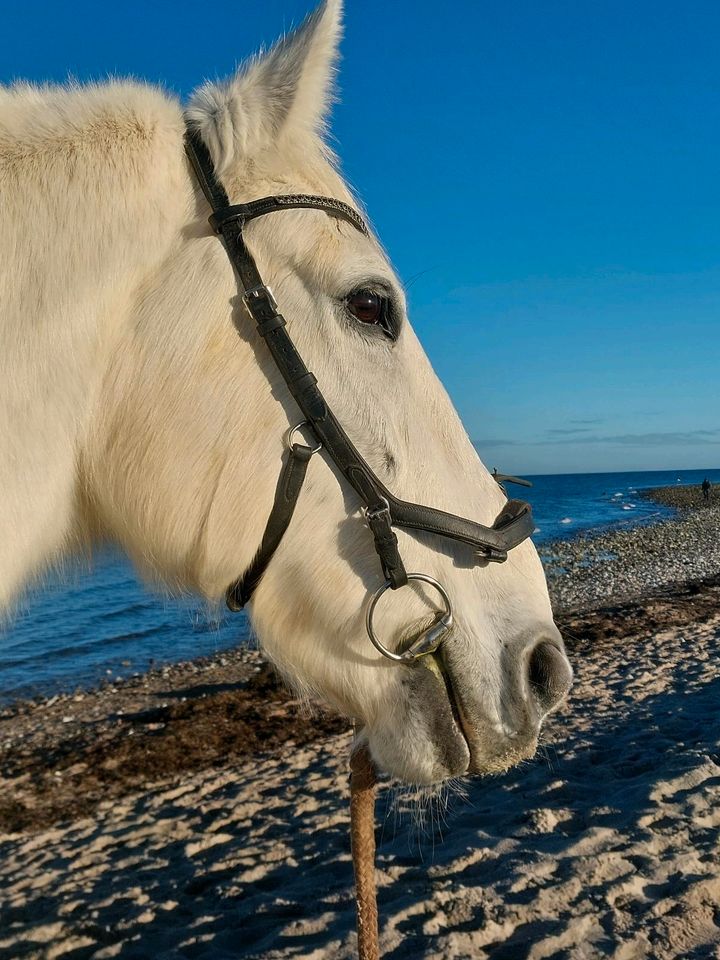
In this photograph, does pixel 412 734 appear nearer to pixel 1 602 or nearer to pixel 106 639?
pixel 1 602

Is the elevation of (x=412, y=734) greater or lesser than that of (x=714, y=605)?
greater

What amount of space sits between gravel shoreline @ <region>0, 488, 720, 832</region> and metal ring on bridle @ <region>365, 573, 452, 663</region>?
268 cm

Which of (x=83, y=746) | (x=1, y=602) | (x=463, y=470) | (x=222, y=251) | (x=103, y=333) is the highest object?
(x=222, y=251)

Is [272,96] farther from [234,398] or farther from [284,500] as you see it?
[284,500]

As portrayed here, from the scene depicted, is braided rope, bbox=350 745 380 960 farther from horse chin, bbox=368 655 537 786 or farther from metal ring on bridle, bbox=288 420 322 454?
metal ring on bridle, bbox=288 420 322 454

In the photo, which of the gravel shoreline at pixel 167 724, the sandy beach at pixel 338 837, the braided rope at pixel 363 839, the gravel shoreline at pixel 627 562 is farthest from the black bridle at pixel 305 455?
the gravel shoreline at pixel 627 562

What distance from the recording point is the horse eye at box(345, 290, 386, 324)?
172 cm

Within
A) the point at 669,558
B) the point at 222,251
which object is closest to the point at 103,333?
the point at 222,251

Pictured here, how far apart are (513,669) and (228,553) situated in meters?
0.75

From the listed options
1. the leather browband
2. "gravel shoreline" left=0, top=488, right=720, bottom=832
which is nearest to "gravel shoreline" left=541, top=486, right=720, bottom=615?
"gravel shoreline" left=0, top=488, right=720, bottom=832

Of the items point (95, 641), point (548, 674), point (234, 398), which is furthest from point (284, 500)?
point (95, 641)

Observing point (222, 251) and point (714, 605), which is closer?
point (222, 251)

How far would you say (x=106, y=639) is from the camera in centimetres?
1485

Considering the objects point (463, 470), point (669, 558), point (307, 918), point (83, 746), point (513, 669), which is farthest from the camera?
point (669, 558)
